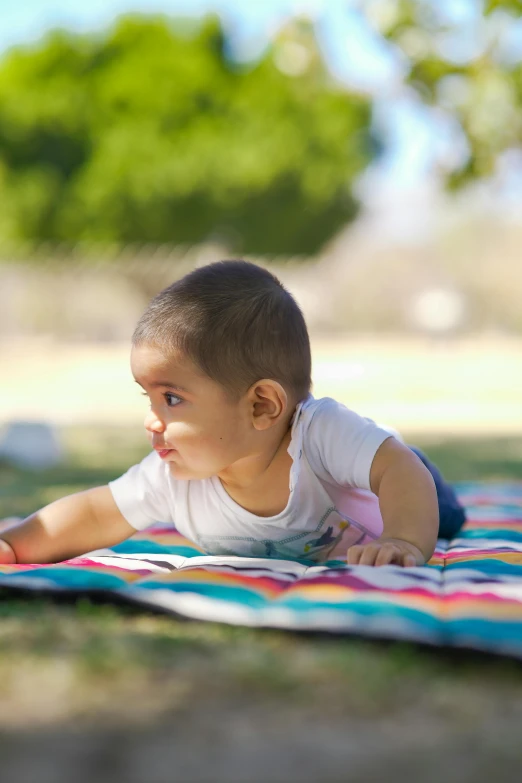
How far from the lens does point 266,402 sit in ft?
5.66

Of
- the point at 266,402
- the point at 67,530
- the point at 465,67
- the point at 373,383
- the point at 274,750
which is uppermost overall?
the point at 465,67

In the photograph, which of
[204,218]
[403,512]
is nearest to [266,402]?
[403,512]

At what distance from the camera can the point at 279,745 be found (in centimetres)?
88

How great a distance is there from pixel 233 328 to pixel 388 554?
1.58ft

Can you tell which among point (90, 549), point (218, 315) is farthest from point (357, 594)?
point (90, 549)

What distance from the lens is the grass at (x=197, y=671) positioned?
38.4 inches

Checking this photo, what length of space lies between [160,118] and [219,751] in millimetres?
17712

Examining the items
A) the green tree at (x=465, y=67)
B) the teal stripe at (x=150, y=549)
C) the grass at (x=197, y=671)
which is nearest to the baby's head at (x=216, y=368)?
the teal stripe at (x=150, y=549)

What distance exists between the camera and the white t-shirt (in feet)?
5.68

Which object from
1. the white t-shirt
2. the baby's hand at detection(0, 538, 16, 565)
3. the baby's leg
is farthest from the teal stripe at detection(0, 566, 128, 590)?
the baby's leg

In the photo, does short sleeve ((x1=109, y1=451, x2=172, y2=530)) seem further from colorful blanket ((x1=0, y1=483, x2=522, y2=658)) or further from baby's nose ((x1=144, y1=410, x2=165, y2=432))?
baby's nose ((x1=144, y1=410, x2=165, y2=432))

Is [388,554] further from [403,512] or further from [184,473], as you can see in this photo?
[184,473]

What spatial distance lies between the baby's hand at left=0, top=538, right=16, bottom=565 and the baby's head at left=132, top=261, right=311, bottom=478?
0.35 meters

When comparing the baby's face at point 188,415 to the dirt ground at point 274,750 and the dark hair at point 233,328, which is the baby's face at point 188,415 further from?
the dirt ground at point 274,750
